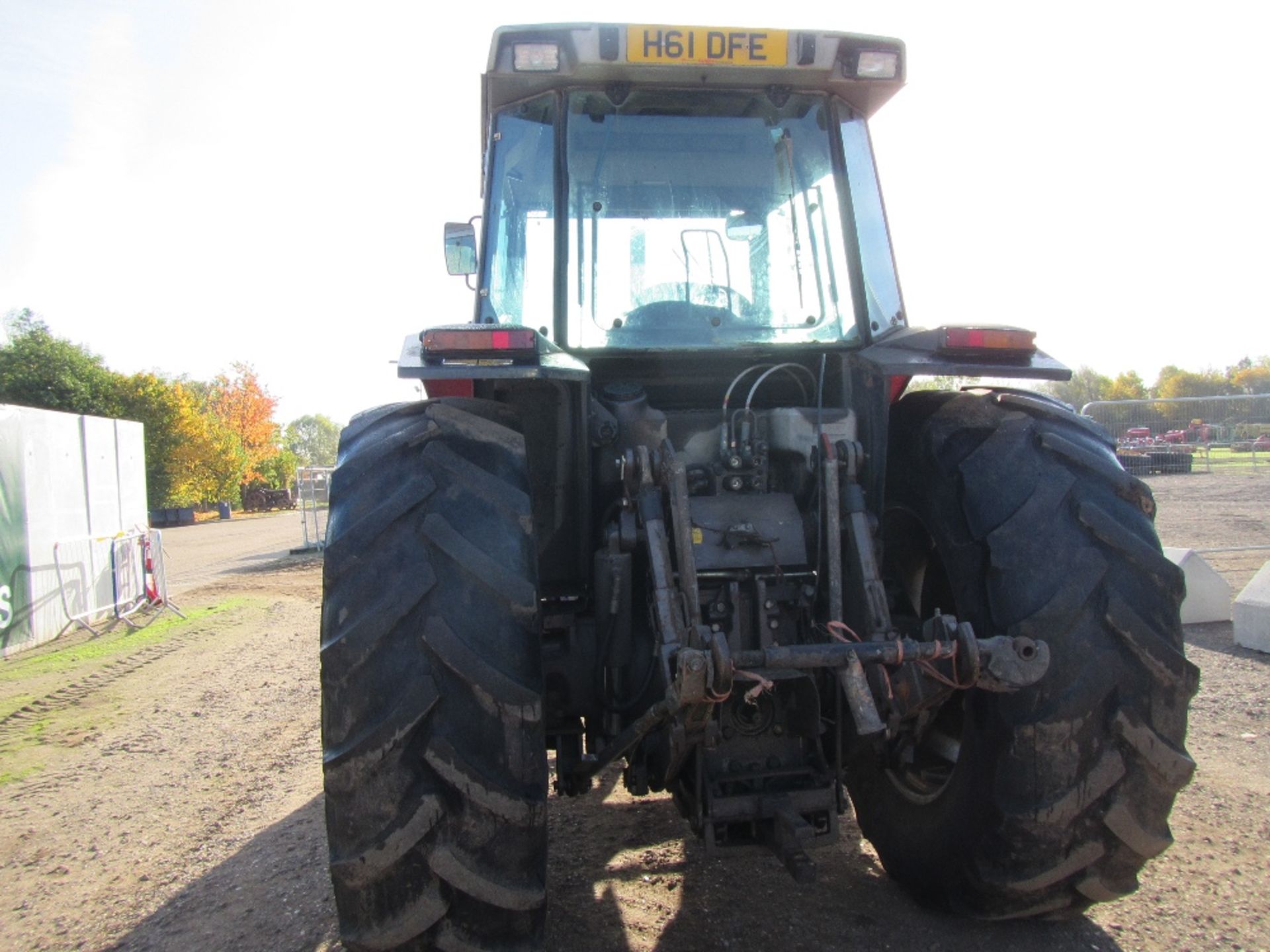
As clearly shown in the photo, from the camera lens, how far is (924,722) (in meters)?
2.68

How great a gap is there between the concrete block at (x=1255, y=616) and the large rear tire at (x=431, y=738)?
5.95 metres

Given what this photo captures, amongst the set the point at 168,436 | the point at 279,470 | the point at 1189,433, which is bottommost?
the point at 279,470

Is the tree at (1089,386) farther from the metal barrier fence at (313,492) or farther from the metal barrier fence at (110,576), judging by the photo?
the metal barrier fence at (110,576)

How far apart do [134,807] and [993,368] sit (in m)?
4.38

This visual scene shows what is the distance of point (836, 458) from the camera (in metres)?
2.73

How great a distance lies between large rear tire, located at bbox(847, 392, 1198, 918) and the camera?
2373 mm

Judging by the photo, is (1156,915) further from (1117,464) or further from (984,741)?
(1117,464)

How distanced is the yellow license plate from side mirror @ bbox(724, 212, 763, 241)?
1.72 ft

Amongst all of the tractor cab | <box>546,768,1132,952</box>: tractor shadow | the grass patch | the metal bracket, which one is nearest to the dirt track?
<box>546,768,1132,952</box>: tractor shadow

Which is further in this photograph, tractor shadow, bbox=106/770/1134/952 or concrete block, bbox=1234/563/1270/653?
concrete block, bbox=1234/563/1270/653

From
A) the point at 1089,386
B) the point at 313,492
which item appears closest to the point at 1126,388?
the point at 1089,386

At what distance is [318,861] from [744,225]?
9.77ft

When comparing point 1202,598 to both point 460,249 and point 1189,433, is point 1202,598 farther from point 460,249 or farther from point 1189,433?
point 1189,433

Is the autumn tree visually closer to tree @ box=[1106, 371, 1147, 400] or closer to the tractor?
tree @ box=[1106, 371, 1147, 400]
